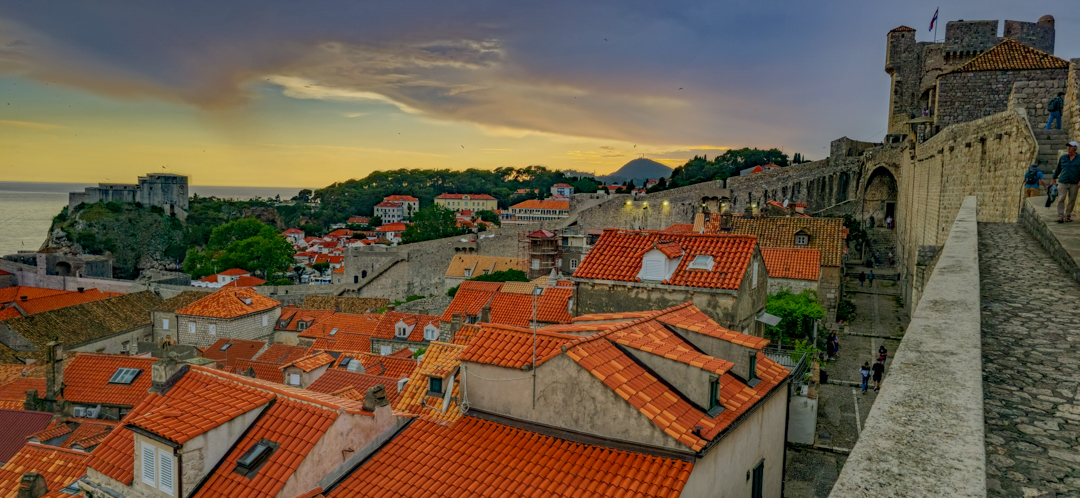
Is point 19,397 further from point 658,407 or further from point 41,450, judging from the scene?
point 658,407

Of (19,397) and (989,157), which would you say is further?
(19,397)

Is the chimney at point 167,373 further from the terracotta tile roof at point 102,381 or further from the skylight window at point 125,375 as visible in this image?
the skylight window at point 125,375

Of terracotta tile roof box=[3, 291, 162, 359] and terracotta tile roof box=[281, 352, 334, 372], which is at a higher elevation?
terracotta tile roof box=[281, 352, 334, 372]

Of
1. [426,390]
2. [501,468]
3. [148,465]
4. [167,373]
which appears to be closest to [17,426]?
[167,373]

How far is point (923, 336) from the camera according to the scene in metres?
4.07

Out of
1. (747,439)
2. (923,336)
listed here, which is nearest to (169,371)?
(747,439)

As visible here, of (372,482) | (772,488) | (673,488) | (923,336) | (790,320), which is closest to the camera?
(923,336)

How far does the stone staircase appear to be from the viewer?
35.8 feet

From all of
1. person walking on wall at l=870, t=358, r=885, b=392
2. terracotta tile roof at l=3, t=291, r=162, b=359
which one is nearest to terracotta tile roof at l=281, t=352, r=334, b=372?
person walking on wall at l=870, t=358, r=885, b=392

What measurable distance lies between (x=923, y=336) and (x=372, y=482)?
17.7ft

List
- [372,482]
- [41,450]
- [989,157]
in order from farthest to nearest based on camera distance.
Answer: [989,157]
[41,450]
[372,482]

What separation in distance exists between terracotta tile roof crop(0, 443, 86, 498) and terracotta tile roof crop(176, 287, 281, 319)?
80.3 ft

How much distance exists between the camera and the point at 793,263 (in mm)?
20250

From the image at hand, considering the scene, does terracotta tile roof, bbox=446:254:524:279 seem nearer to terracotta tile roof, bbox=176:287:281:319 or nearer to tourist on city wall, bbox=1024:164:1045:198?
terracotta tile roof, bbox=176:287:281:319
